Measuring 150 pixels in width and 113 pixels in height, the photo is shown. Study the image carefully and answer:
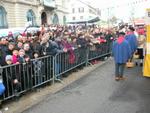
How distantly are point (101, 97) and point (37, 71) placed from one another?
85.5 inches

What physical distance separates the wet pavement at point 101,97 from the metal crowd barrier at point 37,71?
0.74 meters

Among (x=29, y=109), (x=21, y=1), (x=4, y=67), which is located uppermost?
(x=21, y=1)

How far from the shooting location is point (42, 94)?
9914mm

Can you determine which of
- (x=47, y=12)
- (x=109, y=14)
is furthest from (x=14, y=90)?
(x=109, y=14)

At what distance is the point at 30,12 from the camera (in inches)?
1773

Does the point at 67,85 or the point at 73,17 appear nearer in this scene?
the point at 67,85

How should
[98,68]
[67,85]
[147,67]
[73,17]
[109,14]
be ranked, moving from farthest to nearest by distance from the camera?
[73,17], [109,14], [98,68], [147,67], [67,85]

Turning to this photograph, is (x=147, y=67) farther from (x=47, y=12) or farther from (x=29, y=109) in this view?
(x=47, y=12)

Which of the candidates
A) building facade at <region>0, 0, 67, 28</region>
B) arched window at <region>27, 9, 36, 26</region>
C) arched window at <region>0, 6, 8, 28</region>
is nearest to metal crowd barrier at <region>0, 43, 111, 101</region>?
building facade at <region>0, 0, 67, 28</region>

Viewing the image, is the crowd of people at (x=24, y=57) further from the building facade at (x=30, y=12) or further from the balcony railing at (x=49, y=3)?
the balcony railing at (x=49, y=3)

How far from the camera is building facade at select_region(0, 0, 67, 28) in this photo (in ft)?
124

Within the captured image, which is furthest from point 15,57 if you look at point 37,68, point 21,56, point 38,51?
point 38,51

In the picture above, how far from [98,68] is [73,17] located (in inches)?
3671

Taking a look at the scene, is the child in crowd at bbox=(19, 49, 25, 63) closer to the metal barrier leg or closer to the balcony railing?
the metal barrier leg
